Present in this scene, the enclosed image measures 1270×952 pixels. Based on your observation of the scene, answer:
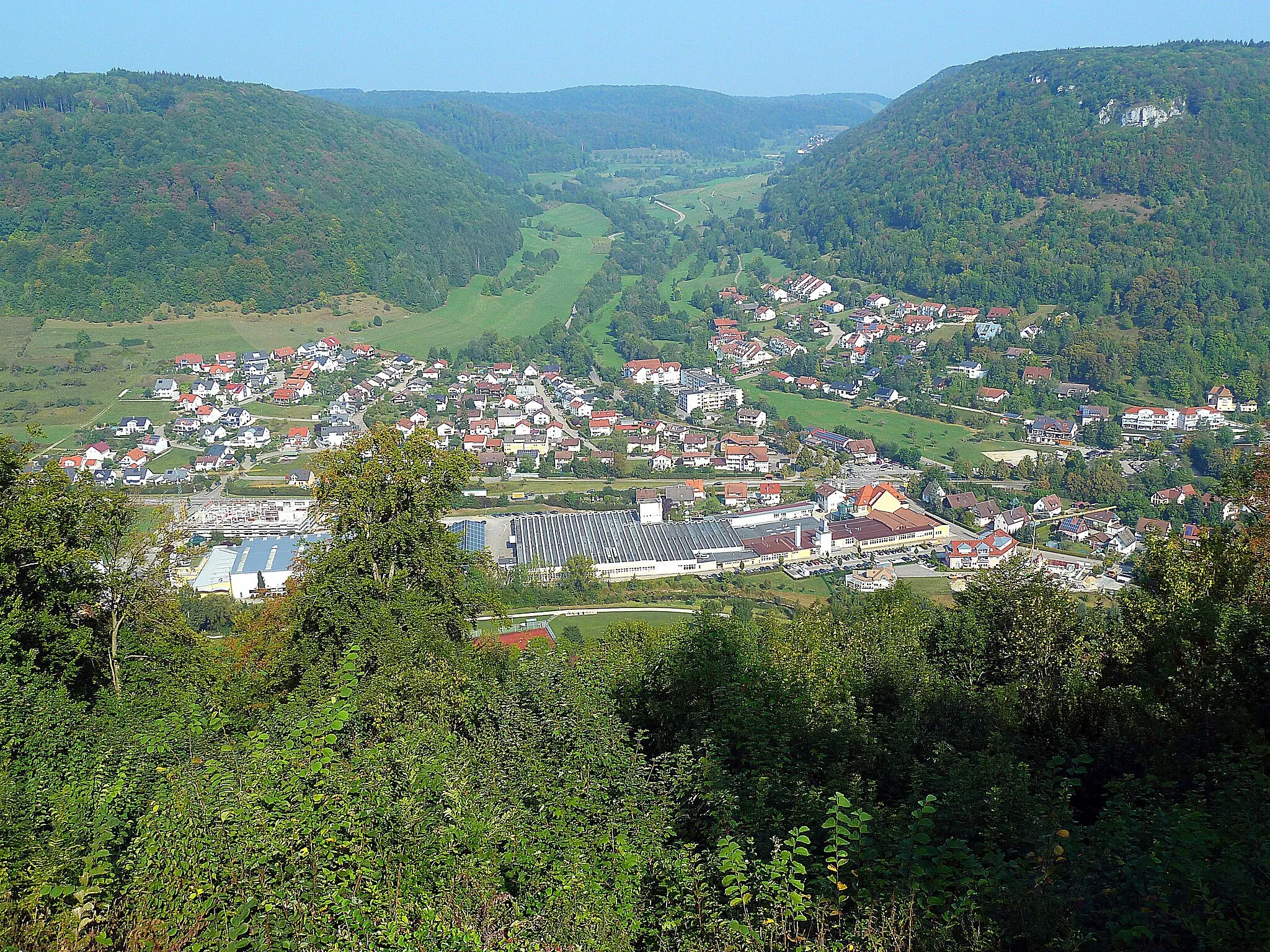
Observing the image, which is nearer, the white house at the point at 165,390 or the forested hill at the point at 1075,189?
the white house at the point at 165,390

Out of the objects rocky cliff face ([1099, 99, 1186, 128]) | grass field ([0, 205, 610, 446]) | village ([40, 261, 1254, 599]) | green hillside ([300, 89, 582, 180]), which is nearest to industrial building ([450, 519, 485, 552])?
village ([40, 261, 1254, 599])

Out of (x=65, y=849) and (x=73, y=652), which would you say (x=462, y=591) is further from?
(x=65, y=849)

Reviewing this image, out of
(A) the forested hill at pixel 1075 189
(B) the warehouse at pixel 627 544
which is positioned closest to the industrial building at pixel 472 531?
(B) the warehouse at pixel 627 544

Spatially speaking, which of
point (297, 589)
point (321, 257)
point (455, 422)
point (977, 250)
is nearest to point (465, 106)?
point (321, 257)

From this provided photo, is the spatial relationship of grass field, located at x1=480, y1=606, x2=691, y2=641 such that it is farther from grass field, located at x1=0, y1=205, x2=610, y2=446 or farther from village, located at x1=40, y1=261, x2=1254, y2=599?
grass field, located at x1=0, y1=205, x2=610, y2=446

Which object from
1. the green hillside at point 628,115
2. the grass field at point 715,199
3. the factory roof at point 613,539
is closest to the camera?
the factory roof at point 613,539

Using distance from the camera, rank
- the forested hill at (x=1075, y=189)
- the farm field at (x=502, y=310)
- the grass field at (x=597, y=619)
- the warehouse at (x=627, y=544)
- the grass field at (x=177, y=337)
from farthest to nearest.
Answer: the forested hill at (x=1075, y=189), the farm field at (x=502, y=310), the grass field at (x=177, y=337), the warehouse at (x=627, y=544), the grass field at (x=597, y=619)

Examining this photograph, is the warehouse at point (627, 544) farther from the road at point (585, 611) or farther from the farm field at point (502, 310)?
the farm field at point (502, 310)
